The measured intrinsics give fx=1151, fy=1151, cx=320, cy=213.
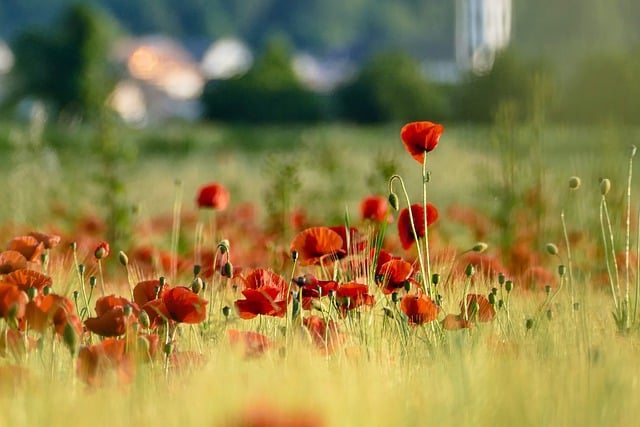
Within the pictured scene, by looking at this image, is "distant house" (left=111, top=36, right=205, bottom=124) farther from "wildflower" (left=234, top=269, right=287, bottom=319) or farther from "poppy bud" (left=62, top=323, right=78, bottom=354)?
"poppy bud" (left=62, top=323, right=78, bottom=354)

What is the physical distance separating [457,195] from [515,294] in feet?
18.7

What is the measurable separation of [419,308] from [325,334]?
172 millimetres

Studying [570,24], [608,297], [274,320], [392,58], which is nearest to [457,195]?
[608,297]

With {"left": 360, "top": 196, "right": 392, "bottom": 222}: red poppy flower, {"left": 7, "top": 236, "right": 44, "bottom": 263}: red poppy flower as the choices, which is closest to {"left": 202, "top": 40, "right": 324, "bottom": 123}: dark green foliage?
{"left": 360, "top": 196, "right": 392, "bottom": 222}: red poppy flower

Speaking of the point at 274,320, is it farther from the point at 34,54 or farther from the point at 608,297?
the point at 34,54

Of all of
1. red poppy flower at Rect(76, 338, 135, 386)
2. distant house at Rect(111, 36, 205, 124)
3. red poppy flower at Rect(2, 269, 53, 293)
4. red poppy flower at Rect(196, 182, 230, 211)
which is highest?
distant house at Rect(111, 36, 205, 124)

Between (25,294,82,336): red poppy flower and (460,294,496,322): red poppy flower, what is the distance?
0.68m

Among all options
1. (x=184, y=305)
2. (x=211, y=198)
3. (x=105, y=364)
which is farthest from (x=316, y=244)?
(x=211, y=198)

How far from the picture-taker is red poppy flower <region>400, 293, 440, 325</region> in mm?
1928

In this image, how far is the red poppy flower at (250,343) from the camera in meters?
1.74

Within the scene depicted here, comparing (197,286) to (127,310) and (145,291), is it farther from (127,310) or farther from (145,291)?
(127,310)

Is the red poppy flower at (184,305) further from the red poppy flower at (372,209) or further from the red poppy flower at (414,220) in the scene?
the red poppy flower at (372,209)

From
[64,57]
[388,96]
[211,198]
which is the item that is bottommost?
[211,198]

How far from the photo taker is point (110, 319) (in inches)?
71.2
